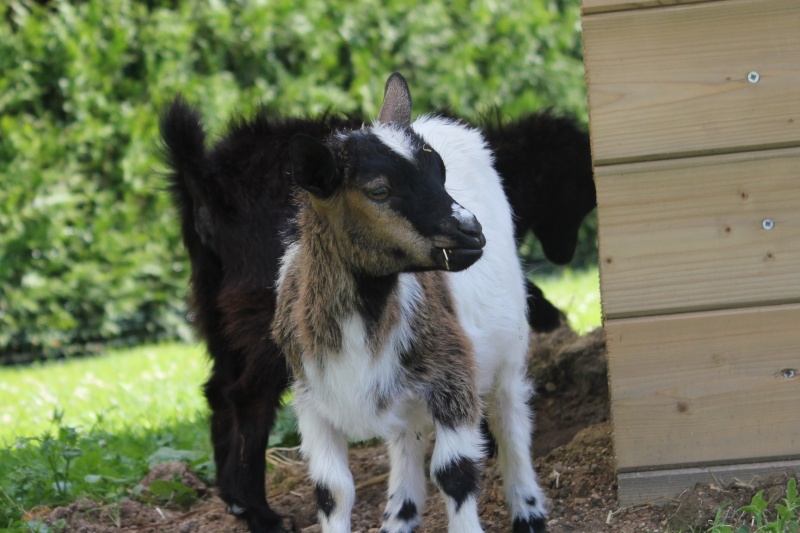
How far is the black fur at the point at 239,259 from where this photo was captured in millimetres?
4316

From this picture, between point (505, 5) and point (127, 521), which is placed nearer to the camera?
point (127, 521)

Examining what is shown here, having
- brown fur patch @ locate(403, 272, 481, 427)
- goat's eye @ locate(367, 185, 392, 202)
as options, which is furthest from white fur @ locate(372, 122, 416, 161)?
brown fur patch @ locate(403, 272, 481, 427)

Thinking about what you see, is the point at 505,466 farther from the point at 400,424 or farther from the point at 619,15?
the point at 619,15

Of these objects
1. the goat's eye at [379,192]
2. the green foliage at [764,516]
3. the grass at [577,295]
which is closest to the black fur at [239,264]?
the goat's eye at [379,192]

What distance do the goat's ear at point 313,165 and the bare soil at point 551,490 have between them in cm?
154

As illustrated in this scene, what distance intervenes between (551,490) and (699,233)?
125 cm

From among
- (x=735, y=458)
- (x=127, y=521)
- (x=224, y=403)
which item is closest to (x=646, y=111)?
(x=735, y=458)

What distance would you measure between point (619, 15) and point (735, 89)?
49 centimetres

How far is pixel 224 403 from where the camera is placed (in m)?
4.71

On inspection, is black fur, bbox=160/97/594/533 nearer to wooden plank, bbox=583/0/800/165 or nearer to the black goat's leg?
the black goat's leg

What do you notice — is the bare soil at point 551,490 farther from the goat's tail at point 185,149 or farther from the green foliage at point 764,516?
the goat's tail at point 185,149

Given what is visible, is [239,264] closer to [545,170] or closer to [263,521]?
[263,521]

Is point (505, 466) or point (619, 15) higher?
point (619, 15)

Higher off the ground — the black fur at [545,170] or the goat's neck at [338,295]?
Result: the black fur at [545,170]
